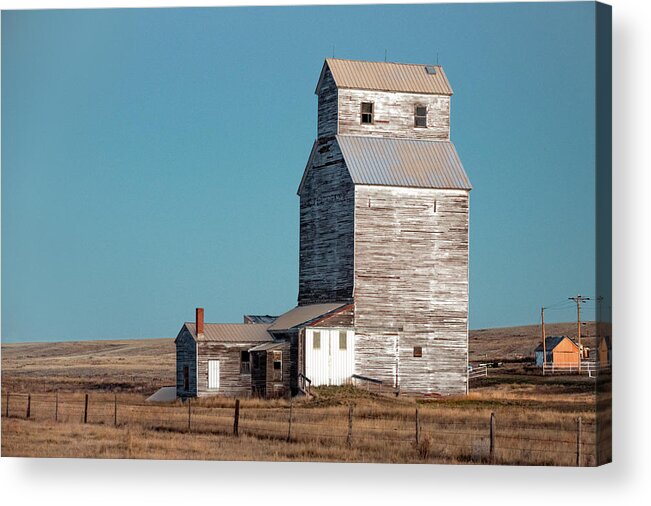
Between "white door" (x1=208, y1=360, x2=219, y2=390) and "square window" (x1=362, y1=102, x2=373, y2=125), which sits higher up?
"square window" (x1=362, y1=102, x2=373, y2=125)

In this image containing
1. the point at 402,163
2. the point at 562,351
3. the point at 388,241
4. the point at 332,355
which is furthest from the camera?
the point at 562,351

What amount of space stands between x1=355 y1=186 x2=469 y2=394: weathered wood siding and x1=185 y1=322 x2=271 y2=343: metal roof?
4.14 m

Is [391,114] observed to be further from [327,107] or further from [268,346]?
[268,346]

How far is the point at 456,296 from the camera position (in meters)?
48.9

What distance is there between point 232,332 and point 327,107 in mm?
7778


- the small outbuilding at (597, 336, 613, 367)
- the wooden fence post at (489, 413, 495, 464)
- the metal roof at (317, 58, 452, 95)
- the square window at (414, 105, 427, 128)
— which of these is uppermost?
the metal roof at (317, 58, 452, 95)

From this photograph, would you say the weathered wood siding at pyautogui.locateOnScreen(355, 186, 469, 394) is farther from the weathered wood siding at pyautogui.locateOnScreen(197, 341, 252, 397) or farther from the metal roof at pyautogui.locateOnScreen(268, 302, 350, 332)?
the weathered wood siding at pyautogui.locateOnScreen(197, 341, 252, 397)

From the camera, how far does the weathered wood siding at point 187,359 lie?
166 ft

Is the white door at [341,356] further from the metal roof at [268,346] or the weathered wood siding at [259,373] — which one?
the weathered wood siding at [259,373]

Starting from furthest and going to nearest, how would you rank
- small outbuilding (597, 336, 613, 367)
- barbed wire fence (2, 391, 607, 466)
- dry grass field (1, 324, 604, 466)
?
1. dry grass field (1, 324, 604, 466)
2. barbed wire fence (2, 391, 607, 466)
3. small outbuilding (597, 336, 613, 367)

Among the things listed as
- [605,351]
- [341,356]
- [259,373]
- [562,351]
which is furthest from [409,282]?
[562,351]

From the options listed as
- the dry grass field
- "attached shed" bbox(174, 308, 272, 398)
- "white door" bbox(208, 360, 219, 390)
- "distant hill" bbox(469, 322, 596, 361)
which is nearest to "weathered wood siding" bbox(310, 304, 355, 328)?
the dry grass field

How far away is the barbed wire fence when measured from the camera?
118 ft

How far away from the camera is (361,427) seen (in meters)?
40.6
